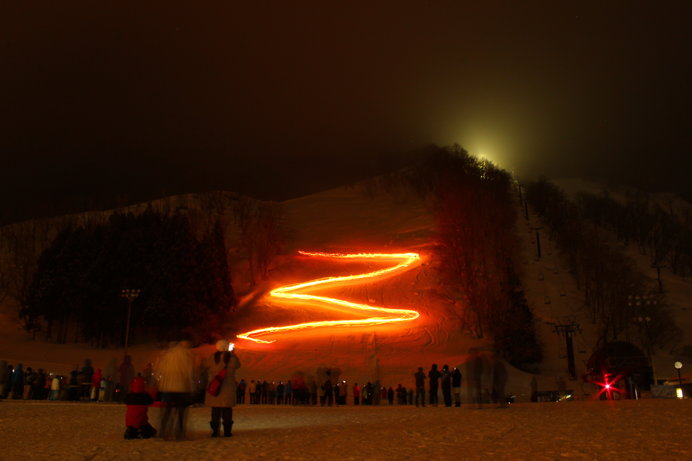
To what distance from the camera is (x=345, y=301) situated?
44.4 metres

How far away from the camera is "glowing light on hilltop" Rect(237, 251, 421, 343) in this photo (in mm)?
39344

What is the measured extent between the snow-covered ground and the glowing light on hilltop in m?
26.5

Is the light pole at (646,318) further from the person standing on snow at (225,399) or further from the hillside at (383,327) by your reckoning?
the person standing on snow at (225,399)

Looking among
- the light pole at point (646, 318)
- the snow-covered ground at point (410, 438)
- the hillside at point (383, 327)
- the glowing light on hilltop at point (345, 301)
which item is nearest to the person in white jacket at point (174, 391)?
the snow-covered ground at point (410, 438)

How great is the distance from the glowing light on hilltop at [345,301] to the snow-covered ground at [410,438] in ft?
86.8

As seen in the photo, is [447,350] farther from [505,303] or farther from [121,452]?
[121,452]

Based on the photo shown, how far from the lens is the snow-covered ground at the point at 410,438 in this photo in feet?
22.1

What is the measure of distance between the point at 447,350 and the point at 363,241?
34.3 metres

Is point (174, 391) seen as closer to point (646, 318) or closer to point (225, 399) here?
point (225, 399)

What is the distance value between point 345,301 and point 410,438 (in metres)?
36.2

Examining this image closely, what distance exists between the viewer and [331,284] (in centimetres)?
4916

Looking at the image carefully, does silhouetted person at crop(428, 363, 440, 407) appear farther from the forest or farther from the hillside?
the forest

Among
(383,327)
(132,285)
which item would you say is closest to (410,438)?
(383,327)

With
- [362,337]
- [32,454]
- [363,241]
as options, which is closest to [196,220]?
[363,241]
